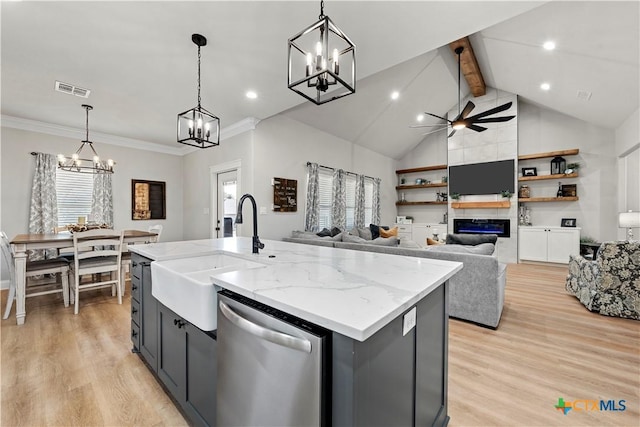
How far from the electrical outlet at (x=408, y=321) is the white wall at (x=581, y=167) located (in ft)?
23.2

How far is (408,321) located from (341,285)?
0.29 m

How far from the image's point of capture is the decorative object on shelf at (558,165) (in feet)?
19.9

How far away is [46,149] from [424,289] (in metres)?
6.37

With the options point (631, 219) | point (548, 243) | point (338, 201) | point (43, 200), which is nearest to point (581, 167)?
point (548, 243)

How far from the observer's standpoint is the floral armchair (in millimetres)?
2947

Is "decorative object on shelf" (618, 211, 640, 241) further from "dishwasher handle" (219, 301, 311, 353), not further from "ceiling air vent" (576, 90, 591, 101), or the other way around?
"dishwasher handle" (219, 301, 311, 353)

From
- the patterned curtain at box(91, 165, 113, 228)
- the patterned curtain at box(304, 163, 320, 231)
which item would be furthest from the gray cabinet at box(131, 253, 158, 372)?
the patterned curtain at box(91, 165, 113, 228)

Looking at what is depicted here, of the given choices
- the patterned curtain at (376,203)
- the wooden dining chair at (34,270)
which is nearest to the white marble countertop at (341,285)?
the wooden dining chair at (34,270)

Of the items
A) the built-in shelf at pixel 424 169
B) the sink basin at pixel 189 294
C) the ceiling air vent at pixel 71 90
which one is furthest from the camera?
the built-in shelf at pixel 424 169

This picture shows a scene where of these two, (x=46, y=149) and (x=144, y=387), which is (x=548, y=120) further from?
(x=46, y=149)

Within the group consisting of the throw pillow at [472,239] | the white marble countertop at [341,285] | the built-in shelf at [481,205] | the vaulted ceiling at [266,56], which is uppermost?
the vaulted ceiling at [266,56]

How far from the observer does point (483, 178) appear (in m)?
6.68

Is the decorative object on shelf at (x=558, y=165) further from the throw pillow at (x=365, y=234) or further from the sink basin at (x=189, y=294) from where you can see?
the sink basin at (x=189, y=294)

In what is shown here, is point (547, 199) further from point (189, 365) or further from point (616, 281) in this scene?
point (189, 365)
